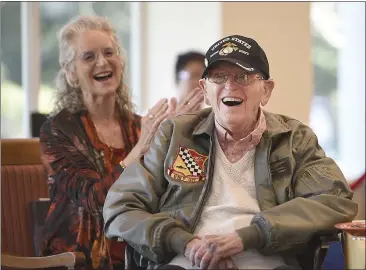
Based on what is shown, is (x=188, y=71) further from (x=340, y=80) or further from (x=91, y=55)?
(x=340, y=80)

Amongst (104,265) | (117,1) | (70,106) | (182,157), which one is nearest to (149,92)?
(117,1)

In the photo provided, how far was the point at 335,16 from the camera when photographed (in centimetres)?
569

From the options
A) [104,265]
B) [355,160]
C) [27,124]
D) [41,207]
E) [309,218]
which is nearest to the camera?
[309,218]

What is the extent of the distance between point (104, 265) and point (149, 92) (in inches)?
101

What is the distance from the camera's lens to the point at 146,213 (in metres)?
2.40

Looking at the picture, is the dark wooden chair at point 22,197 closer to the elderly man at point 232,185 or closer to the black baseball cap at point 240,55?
the elderly man at point 232,185

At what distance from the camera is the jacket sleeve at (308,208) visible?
229 centimetres

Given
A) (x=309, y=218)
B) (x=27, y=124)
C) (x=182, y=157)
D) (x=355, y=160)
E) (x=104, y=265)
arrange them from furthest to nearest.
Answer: (x=355, y=160) → (x=27, y=124) → (x=104, y=265) → (x=182, y=157) → (x=309, y=218)

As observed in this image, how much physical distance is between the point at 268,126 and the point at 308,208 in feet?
1.14

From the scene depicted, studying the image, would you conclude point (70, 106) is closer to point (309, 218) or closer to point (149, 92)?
point (309, 218)

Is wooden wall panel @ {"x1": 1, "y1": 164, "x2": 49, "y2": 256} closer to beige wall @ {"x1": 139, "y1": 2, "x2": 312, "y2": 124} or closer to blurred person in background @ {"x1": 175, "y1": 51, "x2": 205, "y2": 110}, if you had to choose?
blurred person in background @ {"x1": 175, "y1": 51, "x2": 205, "y2": 110}

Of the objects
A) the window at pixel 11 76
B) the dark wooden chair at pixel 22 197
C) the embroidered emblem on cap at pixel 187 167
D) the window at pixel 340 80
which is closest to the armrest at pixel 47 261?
the dark wooden chair at pixel 22 197

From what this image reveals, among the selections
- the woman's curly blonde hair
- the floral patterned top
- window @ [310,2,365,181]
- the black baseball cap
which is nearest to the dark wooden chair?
the floral patterned top

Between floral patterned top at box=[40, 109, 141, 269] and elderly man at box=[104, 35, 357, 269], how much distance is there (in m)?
0.47
